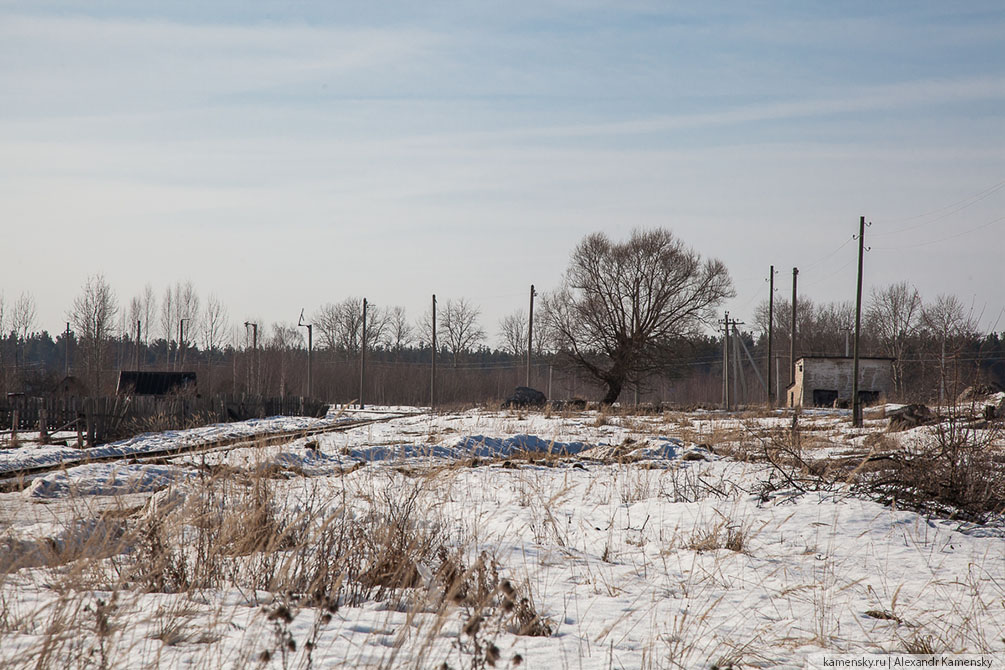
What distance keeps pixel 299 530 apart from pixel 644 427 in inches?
559

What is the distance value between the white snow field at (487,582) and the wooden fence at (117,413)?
10.9 m

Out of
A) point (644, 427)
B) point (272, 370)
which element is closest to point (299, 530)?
point (644, 427)

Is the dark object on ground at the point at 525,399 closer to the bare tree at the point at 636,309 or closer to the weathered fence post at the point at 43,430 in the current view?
the bare tree at the point at 636,309

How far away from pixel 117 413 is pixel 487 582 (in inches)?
660

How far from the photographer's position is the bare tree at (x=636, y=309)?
42.2 metres

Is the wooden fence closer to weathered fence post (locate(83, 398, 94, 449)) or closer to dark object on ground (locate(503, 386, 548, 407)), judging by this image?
weathered fence post (locate(83, 398, 94, 449))

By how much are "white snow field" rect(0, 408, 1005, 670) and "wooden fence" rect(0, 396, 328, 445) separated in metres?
10.9

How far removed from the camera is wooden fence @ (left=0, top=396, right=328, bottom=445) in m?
18.0

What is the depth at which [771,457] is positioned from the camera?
870cm

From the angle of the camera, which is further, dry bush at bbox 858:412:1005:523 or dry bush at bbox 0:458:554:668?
dry bush at bbox 858:412:1005:523

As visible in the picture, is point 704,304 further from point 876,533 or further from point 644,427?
point 876,533

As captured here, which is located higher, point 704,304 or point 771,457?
point 704,304

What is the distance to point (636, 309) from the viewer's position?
140ft

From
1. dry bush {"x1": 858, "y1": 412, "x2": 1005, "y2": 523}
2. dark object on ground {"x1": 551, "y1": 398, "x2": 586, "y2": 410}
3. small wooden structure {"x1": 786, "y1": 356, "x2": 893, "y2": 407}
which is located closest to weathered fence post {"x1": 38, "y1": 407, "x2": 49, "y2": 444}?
dry bush {"x1": 858, "y1": 412, "x2": 1005, "y2": 523}
